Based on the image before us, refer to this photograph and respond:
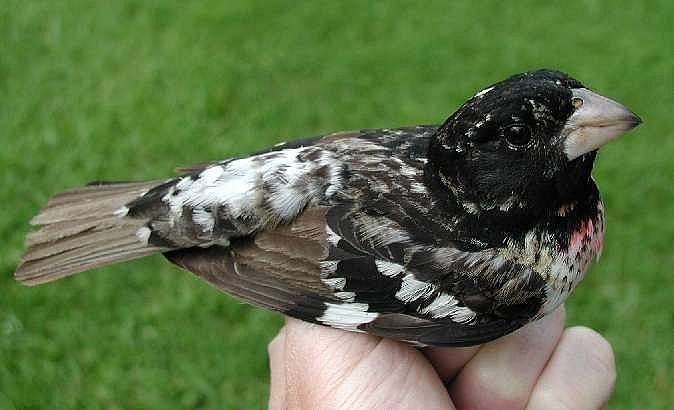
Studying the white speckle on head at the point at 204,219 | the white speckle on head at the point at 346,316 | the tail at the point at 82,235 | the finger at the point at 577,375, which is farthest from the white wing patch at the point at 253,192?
the finger at the point at 577,375

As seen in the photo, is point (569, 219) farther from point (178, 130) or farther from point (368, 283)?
point (178, 130)

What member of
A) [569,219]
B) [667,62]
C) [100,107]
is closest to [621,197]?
[667,62]

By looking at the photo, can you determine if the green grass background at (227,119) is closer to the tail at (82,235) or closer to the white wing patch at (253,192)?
the tail at (82,235)

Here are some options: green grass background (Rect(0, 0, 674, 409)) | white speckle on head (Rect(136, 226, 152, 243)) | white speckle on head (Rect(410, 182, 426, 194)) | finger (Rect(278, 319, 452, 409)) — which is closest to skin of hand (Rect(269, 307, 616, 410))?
finger (Rect(278, 319, 452, 409))

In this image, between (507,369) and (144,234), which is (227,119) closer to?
(144,234)

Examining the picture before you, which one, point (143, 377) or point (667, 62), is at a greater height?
point (667, 62)

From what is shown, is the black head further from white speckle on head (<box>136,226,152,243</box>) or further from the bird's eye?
white speckle on head (<box>136,226,152,243</box>)
